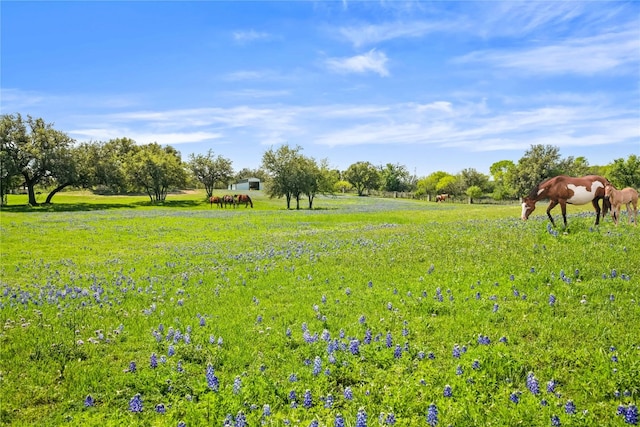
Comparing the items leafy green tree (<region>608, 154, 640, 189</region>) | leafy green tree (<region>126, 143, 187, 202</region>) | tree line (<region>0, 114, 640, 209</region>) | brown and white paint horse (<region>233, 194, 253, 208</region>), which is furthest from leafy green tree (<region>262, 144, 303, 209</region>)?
leafy green tree (<region>608, 154, 640, 189</region>)

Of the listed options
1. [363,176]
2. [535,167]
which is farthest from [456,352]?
[363,176]

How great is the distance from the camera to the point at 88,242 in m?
24.8

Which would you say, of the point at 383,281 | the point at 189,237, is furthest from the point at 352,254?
the point at 189,237

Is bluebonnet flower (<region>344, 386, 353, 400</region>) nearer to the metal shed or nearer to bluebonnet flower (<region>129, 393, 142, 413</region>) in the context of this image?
bluebonnet flower (<region>129, 393, 142, 413</region>)

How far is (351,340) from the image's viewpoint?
7.14 m

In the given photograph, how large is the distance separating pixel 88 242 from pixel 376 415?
2554cm

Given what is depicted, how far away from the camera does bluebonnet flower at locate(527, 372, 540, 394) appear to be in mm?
5348

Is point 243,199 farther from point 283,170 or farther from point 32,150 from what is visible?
point 32,150

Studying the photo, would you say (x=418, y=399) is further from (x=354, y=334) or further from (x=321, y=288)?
(x=321, y=288)

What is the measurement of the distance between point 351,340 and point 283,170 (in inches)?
2361

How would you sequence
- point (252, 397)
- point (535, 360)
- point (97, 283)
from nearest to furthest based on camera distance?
point (252, 397) < point (535, 360) < point (97, 283)

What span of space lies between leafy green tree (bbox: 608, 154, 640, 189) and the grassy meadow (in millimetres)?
43725

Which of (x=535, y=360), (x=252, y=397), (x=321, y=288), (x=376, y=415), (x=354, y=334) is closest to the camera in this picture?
(x=376, y=415)

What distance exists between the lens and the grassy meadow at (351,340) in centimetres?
535
